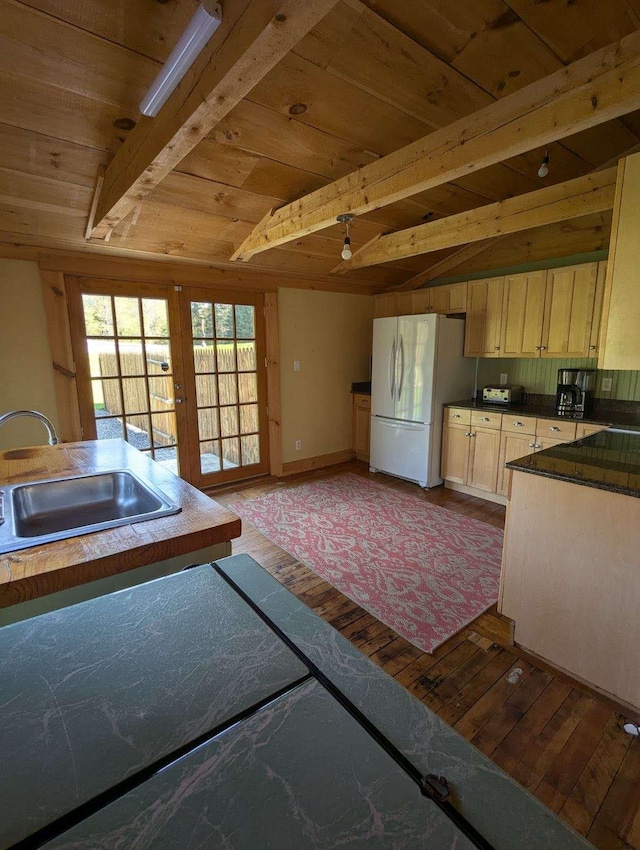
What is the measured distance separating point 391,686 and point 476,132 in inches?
86.9

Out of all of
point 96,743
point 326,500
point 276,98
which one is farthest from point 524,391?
point 96,743

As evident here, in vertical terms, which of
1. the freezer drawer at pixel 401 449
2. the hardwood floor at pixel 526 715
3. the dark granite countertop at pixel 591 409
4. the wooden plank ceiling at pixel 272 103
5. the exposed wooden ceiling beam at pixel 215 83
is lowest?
the hardwood floor at pixel 526 715

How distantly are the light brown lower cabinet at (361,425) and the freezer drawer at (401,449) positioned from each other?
39 centimetres

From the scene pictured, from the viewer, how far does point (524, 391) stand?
3.89 m

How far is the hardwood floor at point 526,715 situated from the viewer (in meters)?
1.28

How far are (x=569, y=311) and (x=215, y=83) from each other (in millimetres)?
3109

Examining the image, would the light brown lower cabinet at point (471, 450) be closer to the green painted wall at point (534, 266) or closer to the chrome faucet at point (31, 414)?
the green painted wall at point (534, 266)

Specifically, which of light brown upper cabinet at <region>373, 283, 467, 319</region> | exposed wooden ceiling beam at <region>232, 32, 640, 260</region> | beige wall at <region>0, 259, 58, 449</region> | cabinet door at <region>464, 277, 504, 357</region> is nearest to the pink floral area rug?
cabinet door at <region>464, 277, 504, 357</region>

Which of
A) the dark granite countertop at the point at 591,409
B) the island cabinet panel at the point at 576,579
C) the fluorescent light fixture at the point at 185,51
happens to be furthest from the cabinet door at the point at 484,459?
the fluorescent light fixture at the point at 185,51

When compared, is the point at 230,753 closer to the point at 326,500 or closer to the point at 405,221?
the point at 326,500

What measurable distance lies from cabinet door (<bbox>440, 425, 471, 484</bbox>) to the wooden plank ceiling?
2022 mm

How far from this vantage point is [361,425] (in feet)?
16.3

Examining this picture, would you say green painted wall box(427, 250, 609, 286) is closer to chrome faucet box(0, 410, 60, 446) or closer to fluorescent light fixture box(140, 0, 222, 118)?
fluorescent light fixture box(140, 0, 222, 118)

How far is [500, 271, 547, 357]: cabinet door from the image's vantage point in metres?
3.47
